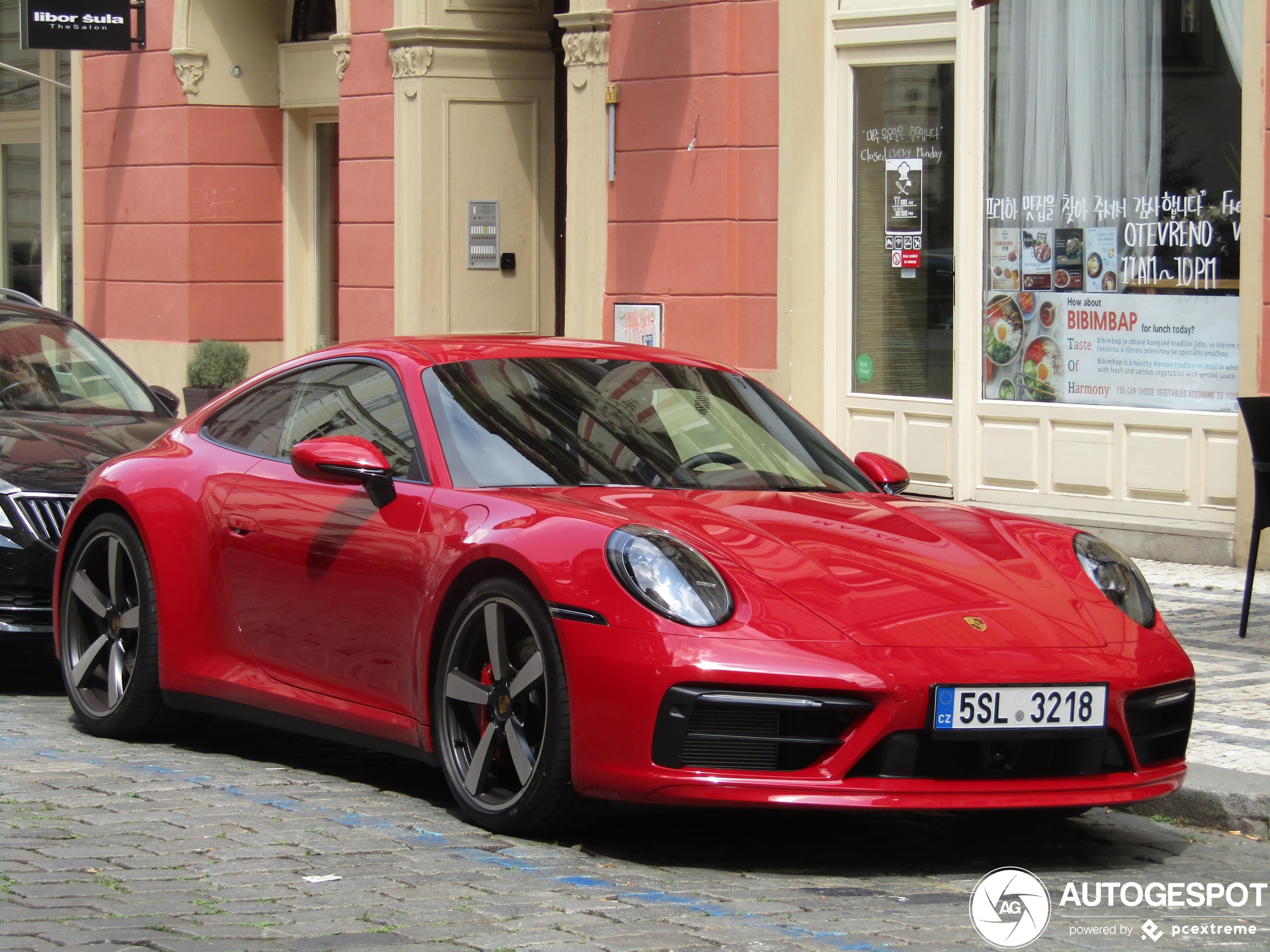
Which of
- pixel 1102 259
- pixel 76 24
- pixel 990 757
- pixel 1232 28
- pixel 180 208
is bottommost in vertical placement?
pixel 990 757

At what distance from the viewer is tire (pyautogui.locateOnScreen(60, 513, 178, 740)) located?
20.9 feet

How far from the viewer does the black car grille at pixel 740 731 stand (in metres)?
4.61

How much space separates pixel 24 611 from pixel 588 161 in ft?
27.4

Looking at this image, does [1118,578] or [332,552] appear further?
[332,552]

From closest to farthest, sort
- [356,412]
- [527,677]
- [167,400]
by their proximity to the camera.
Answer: [527,677] < [356,412] < [167,400]

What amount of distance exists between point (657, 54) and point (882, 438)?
3.43 metres

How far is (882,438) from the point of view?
13.4 m

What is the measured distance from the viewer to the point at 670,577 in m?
4.81

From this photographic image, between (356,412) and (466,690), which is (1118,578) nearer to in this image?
(466,690)

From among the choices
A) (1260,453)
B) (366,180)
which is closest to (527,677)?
(1260,453)

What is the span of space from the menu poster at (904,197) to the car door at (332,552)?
761 cm


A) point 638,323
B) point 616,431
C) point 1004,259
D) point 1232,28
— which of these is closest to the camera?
point 616,431

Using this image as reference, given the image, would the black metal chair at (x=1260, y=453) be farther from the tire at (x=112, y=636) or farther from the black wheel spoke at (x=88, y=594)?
the black wheel spoke at (x=88, y=594)

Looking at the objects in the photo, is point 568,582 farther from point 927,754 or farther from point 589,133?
point 589,133
